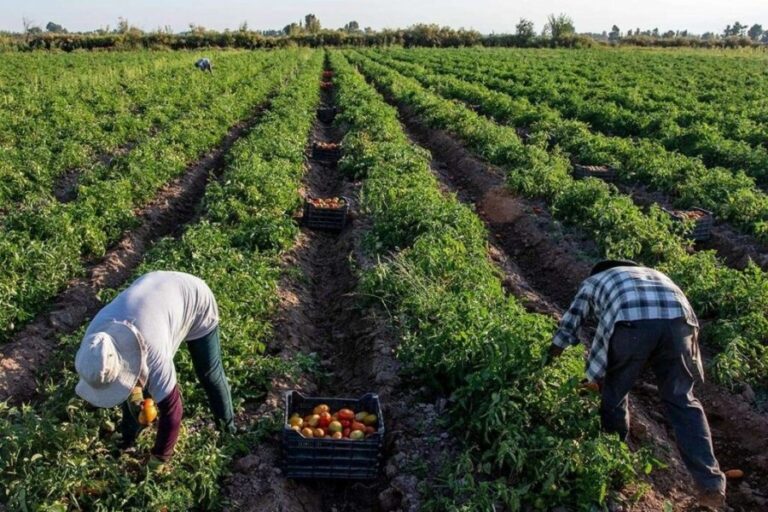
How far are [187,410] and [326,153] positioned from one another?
9.86 m

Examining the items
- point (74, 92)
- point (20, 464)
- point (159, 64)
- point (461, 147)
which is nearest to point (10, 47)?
point (159, 64)

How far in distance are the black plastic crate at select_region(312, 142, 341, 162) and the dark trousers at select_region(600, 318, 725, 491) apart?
10503mm

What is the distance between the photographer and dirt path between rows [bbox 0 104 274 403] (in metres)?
6.16

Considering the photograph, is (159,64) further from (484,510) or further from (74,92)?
(484,510)

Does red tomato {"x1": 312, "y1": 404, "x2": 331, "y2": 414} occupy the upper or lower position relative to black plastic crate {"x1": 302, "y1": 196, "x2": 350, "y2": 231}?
upper

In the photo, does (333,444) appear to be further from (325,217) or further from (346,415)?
(325,217)

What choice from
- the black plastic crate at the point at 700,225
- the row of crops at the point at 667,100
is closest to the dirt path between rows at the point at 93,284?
the black plastic crate at the point at 700,225

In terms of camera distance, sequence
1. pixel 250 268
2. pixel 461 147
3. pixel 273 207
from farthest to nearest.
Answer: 1. pixel 461 147
2. pixel 273 207
3. pixel 250 268

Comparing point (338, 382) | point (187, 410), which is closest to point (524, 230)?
point (338, 382)

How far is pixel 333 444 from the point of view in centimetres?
476

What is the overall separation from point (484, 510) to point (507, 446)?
0.46 m

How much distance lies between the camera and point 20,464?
446 centimetres

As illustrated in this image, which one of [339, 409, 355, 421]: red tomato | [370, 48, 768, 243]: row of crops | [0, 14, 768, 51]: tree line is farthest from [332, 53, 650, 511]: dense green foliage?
[0, 14, 768, 51]: tree line

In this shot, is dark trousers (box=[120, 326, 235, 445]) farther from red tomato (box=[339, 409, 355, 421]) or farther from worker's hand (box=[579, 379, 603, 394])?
worker's hand (box=[579, 379, 603, 394])
